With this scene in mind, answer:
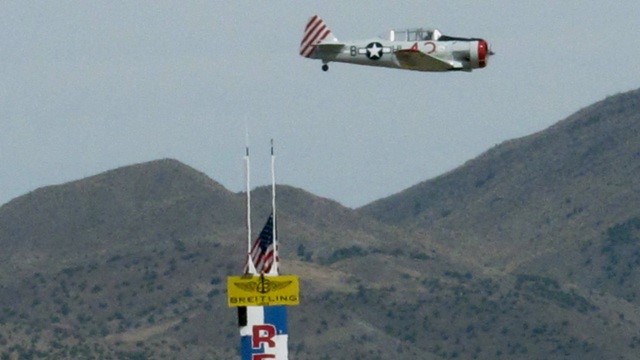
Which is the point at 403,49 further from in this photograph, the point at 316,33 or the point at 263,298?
the point at 263,298

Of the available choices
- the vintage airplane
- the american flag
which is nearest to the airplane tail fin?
the vintage airplane

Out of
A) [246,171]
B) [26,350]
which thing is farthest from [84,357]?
[246,171]

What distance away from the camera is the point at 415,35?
92875mm

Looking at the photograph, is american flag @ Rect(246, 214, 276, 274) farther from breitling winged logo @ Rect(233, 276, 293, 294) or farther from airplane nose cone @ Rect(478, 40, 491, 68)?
airplane nose cone @ Rect(478, 40, 491, 68)

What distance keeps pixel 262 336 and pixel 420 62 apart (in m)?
18.5

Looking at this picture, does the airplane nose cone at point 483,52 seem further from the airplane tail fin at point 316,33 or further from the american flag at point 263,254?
the american flag at point 263,254

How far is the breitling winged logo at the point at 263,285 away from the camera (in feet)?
233

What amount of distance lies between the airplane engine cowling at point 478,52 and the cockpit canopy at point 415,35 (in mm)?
1972

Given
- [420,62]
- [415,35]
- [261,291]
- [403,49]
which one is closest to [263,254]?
[261,291]

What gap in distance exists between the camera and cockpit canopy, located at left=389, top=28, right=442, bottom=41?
91.4 m

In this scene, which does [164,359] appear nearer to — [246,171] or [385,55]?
[385,55]

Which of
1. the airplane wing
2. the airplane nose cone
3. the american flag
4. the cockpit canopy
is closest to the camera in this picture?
the american flag

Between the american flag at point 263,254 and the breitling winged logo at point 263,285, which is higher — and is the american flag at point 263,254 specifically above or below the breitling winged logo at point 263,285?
above

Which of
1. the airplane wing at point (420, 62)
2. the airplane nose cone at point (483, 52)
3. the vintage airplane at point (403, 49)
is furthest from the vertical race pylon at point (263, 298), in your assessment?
the airplane nose cone at point (483, 52)
